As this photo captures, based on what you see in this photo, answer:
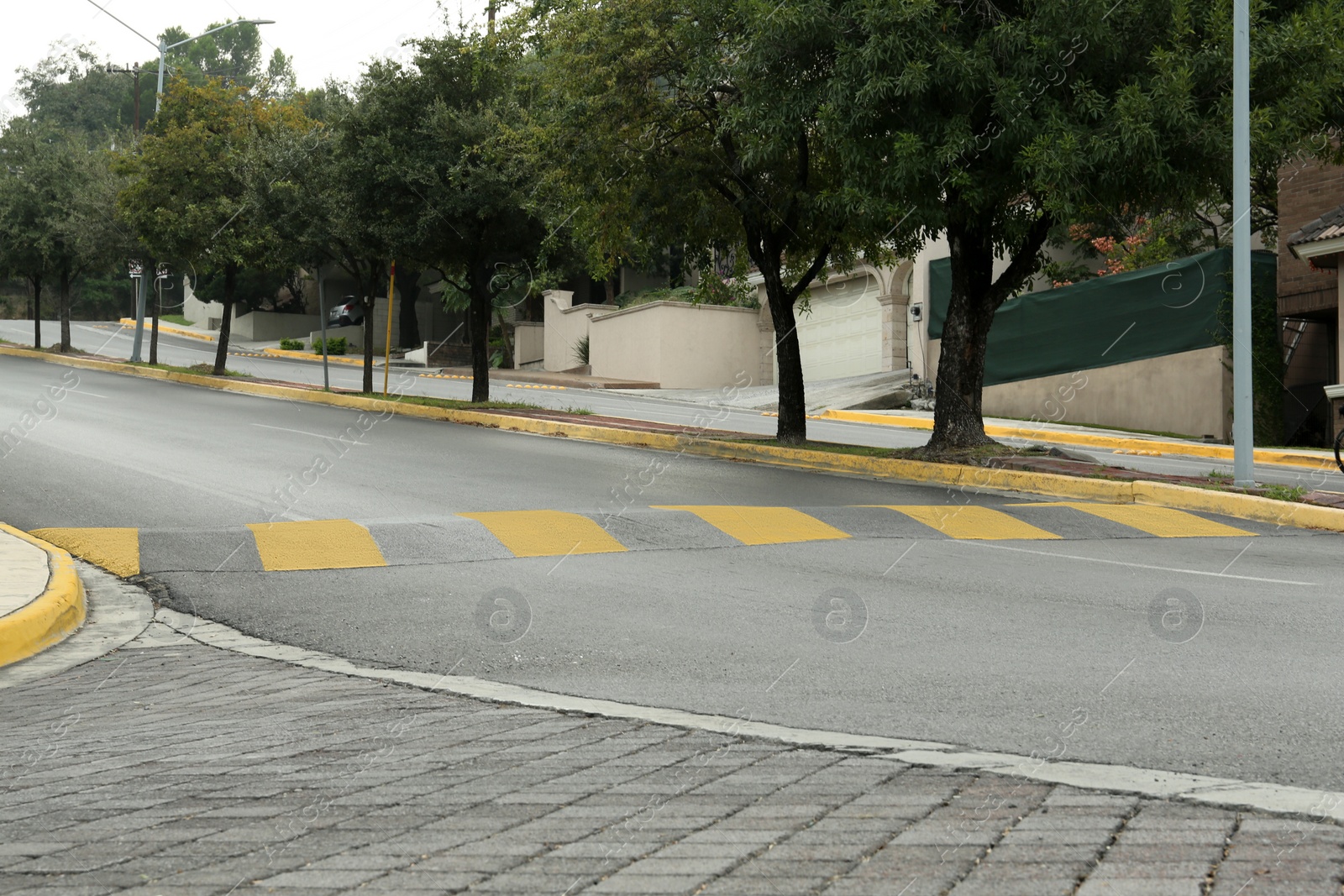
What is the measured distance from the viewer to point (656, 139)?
1725 centimetres

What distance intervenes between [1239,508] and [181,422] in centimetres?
1548

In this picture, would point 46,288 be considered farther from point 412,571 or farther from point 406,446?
point 412,571

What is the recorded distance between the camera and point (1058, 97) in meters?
14.1

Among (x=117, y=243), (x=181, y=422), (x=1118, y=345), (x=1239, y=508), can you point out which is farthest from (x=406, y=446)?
(x=117, y=243)

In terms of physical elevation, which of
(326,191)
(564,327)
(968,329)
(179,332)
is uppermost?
(326,191)

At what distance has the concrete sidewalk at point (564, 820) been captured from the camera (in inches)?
123

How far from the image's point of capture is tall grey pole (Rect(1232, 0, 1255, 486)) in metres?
12.9

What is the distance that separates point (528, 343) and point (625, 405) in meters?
16.5

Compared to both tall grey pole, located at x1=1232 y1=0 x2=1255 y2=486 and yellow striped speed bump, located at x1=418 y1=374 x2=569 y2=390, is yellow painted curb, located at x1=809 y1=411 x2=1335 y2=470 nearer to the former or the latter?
tall grey pole, located at x1=1232 y1=0 x2=1255 y2=486

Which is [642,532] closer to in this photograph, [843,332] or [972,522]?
[972,522]

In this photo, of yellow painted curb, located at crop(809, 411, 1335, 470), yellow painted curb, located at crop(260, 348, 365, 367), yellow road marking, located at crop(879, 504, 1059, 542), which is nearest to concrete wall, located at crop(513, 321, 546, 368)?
yellow painted curb, located at crop(260, 348, 365, 367)

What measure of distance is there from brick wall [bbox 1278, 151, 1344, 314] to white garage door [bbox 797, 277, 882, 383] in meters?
11.9

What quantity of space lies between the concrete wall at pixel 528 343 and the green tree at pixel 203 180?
1236 centimetres

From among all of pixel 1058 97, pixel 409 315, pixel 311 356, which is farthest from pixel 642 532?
pixel 409 315
